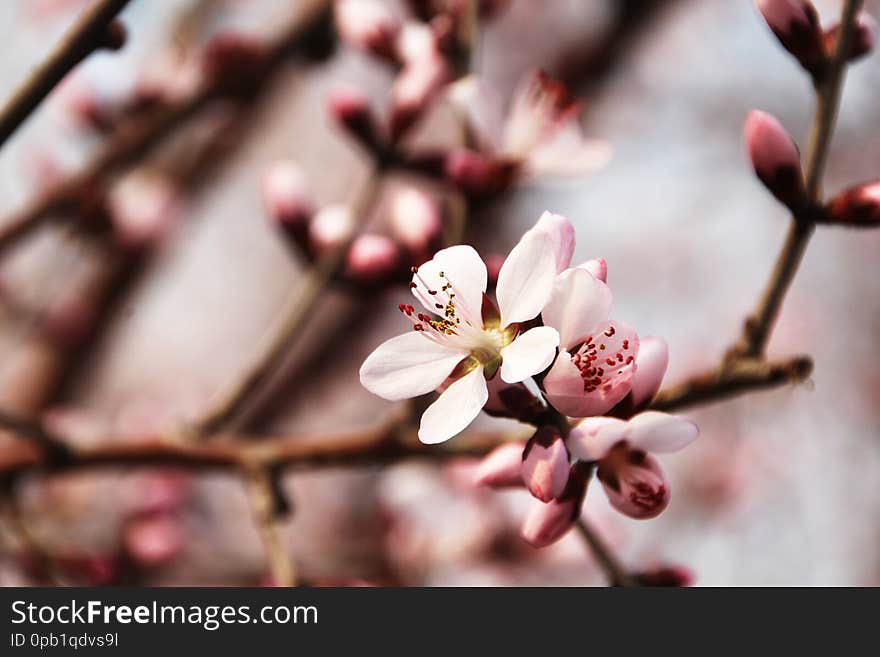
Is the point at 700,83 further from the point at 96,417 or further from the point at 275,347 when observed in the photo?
the point at 275,347

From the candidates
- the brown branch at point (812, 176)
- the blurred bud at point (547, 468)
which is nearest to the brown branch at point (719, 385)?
the brown branch at point (812, 176)

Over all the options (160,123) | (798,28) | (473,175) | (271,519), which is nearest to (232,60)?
(160,123)

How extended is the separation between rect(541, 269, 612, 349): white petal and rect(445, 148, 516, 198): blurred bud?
361 millimetres

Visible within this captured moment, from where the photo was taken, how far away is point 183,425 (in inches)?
35.9

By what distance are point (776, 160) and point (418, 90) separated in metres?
0.43

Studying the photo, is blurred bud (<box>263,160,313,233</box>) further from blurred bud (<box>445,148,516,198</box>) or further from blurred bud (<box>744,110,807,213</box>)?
blurred bud (<box>744,110,807,213</box>)

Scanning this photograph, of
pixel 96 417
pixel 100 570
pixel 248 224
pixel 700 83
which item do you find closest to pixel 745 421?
pixel 700 83

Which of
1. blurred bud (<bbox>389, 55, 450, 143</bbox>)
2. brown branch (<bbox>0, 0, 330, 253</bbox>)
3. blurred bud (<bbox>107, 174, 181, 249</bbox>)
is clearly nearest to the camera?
blurred bud (<bbox>389, 55, 450, 143</bbox>)

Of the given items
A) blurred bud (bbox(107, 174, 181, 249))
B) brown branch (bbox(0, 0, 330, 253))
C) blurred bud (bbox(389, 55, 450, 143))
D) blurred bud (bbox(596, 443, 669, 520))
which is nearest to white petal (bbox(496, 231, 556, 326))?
blurred bud (bbox(596, 443, 669, 520))

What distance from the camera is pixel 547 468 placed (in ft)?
1.53

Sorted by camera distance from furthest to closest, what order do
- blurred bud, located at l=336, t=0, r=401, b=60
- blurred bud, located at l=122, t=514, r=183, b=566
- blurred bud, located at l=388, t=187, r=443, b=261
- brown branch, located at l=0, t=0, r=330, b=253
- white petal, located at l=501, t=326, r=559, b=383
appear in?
blurred bud, located at l=122, t=514, r=183, b=566 → brown branch, located at l=0, t=0, r=330, b=253 → blurred bud, located at l=336, t=0, r=401, b=60 → blurred bud, located at l=388, t=187, r=443, b=261 → white petal, located at l=501, t=326, r=559, b=383

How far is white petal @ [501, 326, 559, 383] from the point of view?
1.40 feet

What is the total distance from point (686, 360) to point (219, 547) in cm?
186

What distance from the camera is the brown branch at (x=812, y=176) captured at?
1.75 feet
